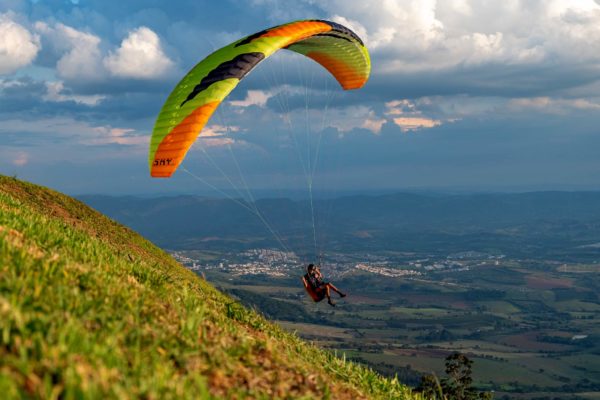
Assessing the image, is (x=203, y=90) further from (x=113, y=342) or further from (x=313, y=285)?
(x=113, y=342)

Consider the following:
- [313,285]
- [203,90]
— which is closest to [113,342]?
[203,90]

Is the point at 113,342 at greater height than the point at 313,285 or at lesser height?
greater

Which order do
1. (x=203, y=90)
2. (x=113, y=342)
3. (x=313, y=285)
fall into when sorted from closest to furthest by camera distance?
(x=113, y=342) → (x=203, y=90) → (x=313, y=285)

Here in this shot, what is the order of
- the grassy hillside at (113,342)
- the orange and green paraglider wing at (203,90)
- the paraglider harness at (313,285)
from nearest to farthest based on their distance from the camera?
the grassy hillside at (113,342) < the orange and green paraglider wing at (203,90) < the paraglider harness at (313,285)

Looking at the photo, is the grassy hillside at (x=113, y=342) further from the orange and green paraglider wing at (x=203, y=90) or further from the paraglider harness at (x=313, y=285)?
the paraglider harness at (x=313, y=285)

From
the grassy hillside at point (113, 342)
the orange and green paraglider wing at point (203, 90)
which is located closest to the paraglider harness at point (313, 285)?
the orange and green paraglider wing at point (203, 90)

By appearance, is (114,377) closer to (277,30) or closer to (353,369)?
(353,369)

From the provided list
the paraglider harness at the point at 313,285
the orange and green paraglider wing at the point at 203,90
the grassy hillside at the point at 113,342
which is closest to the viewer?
Result: the grassy hillside at the point at 113,342

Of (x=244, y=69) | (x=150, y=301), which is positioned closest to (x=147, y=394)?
(x=150, y=301)
